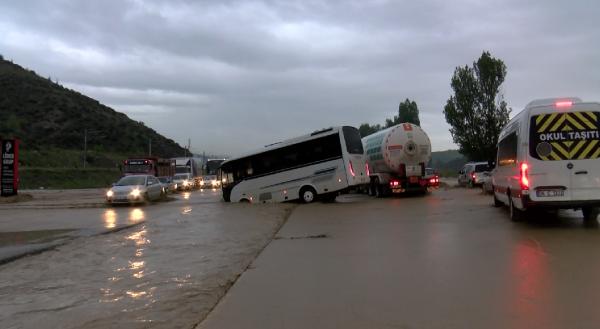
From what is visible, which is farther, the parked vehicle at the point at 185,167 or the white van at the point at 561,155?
the parked vehicle at the point at 185,167

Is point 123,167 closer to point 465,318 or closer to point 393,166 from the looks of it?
point 393,166

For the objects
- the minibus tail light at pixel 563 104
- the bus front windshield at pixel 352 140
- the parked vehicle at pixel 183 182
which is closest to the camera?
the minibus tail light at pixel 563 104

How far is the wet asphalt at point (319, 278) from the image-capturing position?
5594 mm

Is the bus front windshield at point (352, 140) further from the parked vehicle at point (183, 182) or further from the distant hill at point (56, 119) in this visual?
the distant hill at point (56, 119)

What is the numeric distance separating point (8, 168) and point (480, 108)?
37686 mm

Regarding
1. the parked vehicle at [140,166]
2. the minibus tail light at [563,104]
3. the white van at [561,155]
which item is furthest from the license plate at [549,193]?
the parked vehicle at [140,166]

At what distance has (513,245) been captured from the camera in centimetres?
988

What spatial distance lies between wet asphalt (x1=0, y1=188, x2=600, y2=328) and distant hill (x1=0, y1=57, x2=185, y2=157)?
66157 millimetres

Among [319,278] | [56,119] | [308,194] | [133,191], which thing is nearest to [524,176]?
[319,278]

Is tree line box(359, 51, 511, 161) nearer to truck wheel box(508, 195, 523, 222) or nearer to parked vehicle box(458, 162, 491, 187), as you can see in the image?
parked vehicle box(458, 162, 491, 187)

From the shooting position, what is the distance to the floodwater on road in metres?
5.82

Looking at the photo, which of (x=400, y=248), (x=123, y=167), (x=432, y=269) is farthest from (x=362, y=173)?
(x=123, y=167)

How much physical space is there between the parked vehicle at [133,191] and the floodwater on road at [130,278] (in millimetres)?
10758

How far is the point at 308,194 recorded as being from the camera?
76.1ft
